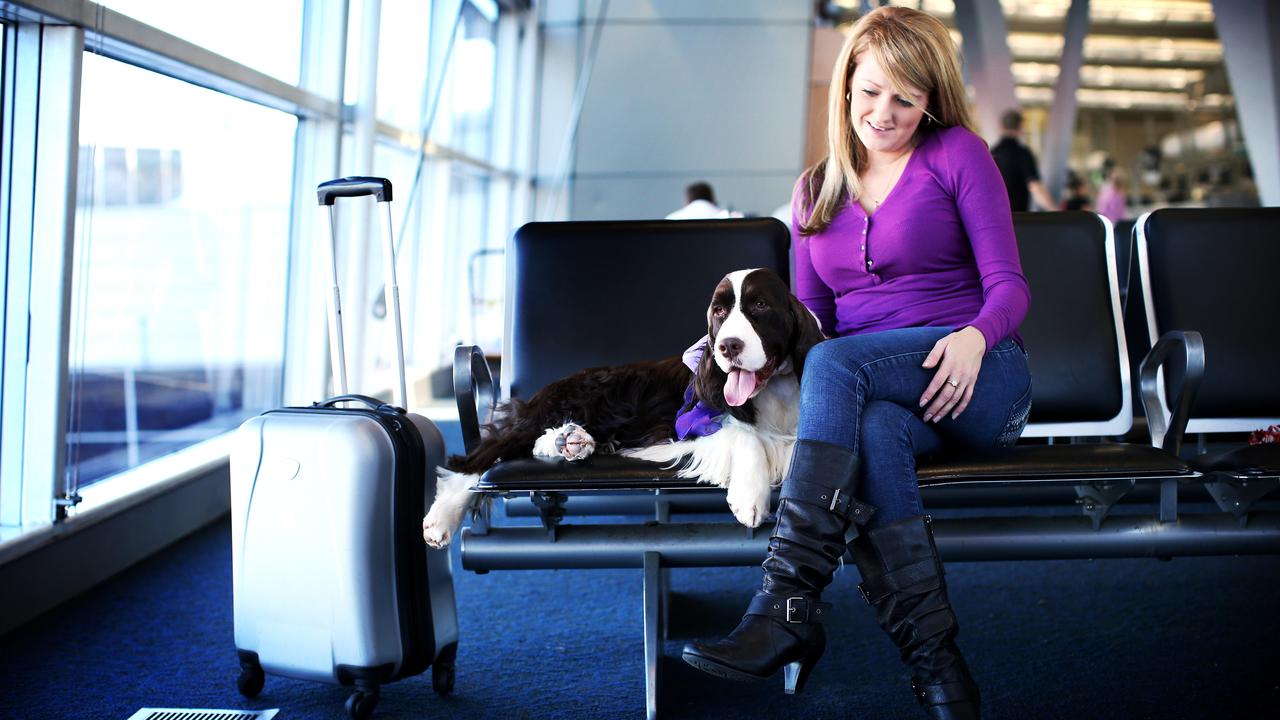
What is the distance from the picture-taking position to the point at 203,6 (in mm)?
3963

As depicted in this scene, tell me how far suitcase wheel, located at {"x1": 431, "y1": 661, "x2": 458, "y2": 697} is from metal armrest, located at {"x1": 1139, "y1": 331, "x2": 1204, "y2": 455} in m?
1.72

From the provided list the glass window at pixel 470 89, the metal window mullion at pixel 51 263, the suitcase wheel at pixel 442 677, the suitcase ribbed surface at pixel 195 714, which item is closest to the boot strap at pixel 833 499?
the suitcase wheel at pixel 442 677

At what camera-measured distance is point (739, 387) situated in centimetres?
205

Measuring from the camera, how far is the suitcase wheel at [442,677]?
233 centimetres

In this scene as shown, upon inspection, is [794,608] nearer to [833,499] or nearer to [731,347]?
[833,499]

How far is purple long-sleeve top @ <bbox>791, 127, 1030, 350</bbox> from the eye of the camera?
2.14m

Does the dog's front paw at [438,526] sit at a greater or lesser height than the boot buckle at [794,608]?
greater

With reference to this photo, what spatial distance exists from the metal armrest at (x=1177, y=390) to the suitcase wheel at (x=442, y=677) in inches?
67.9

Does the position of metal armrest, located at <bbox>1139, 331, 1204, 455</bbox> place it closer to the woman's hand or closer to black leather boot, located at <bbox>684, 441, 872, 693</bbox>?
the woman's hand

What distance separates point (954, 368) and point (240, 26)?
3.55 m

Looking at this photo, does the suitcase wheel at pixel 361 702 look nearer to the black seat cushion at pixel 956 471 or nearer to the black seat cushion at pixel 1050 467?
the black seat cushion at pixel 956 471

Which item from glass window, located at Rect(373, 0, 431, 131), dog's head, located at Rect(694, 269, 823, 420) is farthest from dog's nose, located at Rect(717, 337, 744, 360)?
glass window, located at Rect(373, 0, 431, 131)

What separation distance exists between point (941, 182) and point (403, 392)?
134cm

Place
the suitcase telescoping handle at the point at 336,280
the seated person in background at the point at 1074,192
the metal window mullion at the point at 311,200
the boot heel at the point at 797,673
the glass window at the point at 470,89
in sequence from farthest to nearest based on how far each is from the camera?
the seated person in background at the point at 1074,192 < the glass window at the point at 470,89 < the metal window mullion at the point at 311,200 < the suitcase telescoping handle at the point at 336,280 < the boot heel at the point at 797,673
